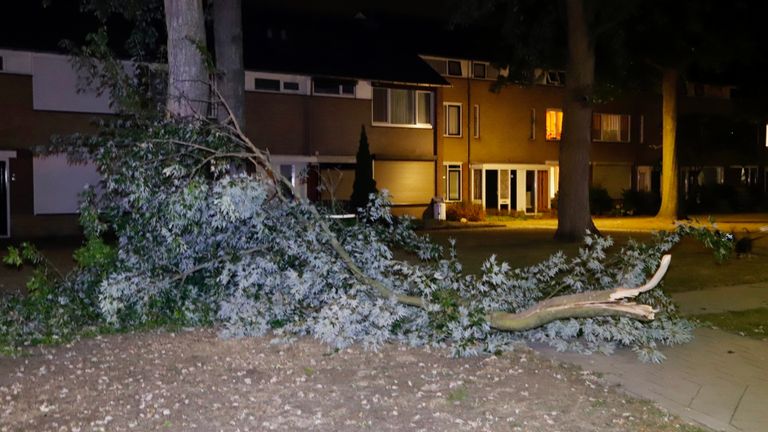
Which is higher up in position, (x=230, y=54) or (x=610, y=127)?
(x=610, y=127)

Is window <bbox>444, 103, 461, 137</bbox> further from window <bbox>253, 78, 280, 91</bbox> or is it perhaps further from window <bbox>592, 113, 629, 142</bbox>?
window <bbox>592, 113, 629, 142</bbox>

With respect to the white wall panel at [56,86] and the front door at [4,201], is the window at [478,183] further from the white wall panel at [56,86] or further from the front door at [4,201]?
the front door at [4,201]

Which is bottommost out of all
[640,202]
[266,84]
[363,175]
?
[640,202]

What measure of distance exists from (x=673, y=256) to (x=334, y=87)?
45.5ft

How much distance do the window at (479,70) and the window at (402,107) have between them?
3287mm

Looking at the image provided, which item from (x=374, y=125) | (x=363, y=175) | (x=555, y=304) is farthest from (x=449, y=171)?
(x=555, y=304)

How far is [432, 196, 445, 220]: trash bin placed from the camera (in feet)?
90.3

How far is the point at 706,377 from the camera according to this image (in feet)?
22.9

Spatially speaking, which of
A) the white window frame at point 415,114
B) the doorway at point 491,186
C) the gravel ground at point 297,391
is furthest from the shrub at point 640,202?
the gravel ground at point 297,391

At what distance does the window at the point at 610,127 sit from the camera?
36188 mm

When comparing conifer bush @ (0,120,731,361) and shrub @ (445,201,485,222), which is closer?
conifer bush @ (0,120,731,361)

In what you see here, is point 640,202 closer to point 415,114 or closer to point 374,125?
point 415,114

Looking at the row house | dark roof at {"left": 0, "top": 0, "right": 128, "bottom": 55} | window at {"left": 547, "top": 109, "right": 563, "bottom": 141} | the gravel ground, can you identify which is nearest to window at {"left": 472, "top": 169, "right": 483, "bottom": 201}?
the row house

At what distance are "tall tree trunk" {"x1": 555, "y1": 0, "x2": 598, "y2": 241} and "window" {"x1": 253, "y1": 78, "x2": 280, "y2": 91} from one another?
9.79 m
